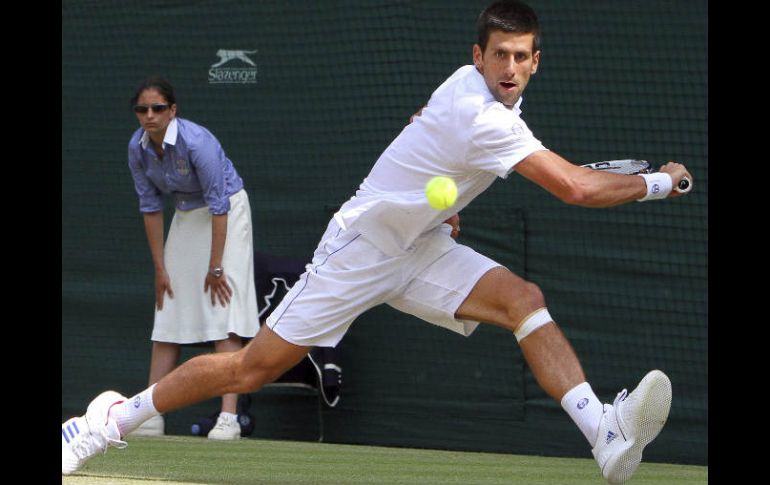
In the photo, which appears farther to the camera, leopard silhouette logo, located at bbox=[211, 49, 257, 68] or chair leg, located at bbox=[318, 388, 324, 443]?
leopard silhouette logo, located at bbox=[211, 49, 257, 68]

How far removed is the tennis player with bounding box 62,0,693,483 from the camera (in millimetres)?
4906

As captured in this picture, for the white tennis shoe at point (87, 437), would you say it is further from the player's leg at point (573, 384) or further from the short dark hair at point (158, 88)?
the short dark hair at point (158, 88)

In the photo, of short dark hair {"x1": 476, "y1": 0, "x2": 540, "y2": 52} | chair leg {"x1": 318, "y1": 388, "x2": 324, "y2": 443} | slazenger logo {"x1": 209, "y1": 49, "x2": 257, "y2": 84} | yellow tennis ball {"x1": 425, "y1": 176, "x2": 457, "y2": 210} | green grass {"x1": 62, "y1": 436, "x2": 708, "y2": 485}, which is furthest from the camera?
slazenger logo {"x1": 209, "y1": 49, "x2": 257, "y2": 84}

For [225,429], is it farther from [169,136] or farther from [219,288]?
[169,136]

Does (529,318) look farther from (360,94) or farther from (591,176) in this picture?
(360,94)

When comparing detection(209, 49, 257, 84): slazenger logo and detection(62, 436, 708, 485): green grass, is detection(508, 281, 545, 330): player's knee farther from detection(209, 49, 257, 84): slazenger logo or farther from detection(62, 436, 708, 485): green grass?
detection(209, 49, 257, 84): slazenger logo

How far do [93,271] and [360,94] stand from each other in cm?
218

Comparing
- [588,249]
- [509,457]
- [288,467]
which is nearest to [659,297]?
[588,249]

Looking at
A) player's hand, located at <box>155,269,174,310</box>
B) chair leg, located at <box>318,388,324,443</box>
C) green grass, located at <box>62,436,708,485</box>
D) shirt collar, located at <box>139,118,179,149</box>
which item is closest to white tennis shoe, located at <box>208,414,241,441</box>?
green grass, located at <box>62,436,708,485</box>

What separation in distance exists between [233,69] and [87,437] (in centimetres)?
390

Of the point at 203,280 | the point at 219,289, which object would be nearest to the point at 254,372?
the point at 219,289

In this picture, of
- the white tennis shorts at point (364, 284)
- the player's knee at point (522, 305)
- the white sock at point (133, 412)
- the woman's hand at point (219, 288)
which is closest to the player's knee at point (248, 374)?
the white tennis shorts at point (364, 284)

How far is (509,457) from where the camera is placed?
771 cm

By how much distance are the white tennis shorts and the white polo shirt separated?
0.07m
